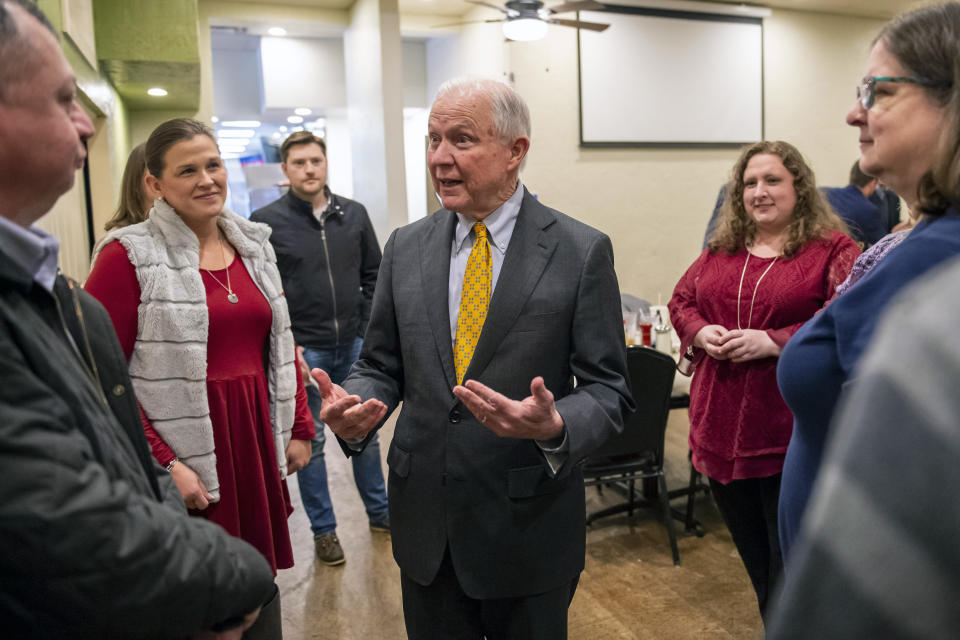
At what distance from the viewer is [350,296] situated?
3.73 m

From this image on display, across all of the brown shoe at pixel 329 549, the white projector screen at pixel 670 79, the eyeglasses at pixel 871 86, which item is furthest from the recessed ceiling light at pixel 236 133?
the eyeglasses at pixel 871 86

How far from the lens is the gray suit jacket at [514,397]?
154 centimetres

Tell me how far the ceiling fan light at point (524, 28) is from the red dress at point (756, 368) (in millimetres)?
3836

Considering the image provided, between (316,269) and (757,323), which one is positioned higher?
(316,269)

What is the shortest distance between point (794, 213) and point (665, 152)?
5.86m

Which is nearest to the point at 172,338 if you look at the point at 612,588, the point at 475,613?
the point at 475,613

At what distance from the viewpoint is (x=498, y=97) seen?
160 cm

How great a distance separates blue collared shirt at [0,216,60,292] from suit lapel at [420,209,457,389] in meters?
0.81

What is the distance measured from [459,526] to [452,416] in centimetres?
24

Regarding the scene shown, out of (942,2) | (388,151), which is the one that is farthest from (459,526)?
(388,151)

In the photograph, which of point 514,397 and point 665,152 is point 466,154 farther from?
point 665,152

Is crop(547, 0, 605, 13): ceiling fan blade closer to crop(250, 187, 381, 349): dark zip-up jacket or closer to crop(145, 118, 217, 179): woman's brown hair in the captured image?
crop(250, 187, 381, 349): dark zip-up jacket

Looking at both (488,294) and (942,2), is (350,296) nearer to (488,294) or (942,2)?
(488,294)

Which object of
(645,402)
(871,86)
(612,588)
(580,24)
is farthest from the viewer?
(580,24)
